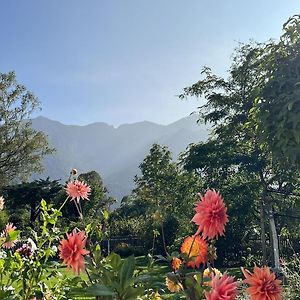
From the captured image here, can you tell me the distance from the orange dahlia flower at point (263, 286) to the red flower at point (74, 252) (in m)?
0.38

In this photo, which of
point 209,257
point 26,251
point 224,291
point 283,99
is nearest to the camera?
point 224,291

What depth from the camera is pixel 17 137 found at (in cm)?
1855

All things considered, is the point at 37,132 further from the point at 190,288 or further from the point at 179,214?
the point at 190,288

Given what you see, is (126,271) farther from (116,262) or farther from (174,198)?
(174,198)

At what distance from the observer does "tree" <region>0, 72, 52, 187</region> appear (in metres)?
18.4

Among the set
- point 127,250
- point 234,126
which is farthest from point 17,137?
point 234,126

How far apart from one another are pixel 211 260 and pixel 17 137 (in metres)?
18.5

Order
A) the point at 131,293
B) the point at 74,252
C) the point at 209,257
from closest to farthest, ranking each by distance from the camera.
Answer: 1. the point at 131,293
2. the point at 74,252
3. the point at 209,257

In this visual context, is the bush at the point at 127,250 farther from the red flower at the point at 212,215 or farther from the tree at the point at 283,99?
the red flower at the point at 212,215

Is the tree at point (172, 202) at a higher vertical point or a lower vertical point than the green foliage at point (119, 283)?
lower

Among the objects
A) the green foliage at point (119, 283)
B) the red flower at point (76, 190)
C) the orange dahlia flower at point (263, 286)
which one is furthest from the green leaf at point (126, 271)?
the red flower at point (76, 190)

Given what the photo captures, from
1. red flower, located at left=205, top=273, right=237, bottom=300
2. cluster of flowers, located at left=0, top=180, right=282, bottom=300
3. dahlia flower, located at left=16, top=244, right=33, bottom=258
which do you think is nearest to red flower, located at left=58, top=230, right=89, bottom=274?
cluster of flowers, located at left=0, top=180, right=282, bottom=300

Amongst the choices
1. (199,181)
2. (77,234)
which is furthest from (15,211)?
(77,234)

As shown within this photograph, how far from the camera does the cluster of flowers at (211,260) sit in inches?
29.6
